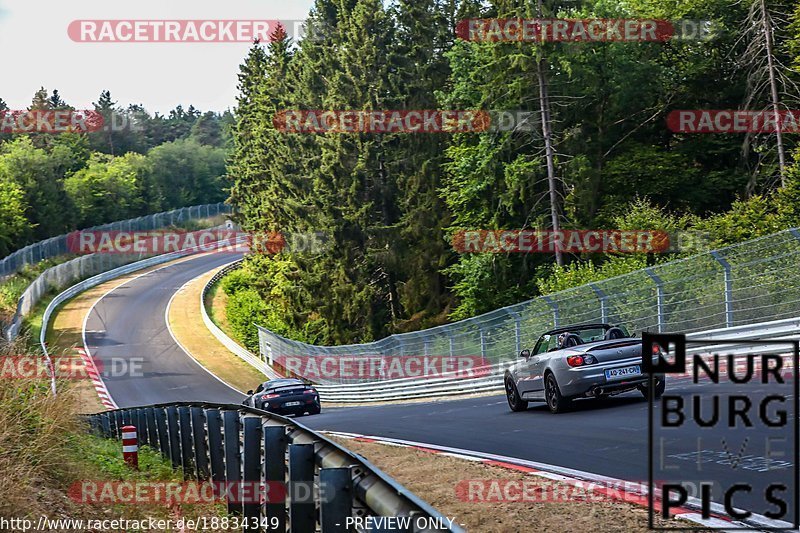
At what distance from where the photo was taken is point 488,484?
1031 cm

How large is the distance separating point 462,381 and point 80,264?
6218 cm

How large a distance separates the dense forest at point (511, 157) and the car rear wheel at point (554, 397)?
18137 millimetres

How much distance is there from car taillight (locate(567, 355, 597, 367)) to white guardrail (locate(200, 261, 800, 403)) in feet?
10.2

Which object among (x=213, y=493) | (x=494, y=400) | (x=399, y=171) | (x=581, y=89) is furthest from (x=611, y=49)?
(x=213, y=493)

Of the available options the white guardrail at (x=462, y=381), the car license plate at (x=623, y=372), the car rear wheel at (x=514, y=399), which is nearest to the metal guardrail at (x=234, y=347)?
the white guardrail at (x=462, y=381)

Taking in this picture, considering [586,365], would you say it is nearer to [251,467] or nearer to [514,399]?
[514,399]

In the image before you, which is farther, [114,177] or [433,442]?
[114,177]

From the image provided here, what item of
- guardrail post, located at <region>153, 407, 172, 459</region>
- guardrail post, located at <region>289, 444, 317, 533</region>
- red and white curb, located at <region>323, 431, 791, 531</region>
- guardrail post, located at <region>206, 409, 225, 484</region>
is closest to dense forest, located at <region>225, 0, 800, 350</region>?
guardrail post, located at <region>153, 407, 172, 459</region>

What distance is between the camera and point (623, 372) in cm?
1557

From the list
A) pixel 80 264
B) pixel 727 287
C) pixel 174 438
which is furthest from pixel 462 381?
pixel 80 264

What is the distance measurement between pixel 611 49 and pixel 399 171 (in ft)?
44.0

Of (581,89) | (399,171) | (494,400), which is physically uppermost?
(581,89)

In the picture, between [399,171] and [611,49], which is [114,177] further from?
[611,49]

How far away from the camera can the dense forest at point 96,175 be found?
292 ft
